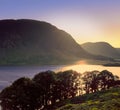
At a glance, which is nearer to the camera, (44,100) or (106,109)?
(106,109)

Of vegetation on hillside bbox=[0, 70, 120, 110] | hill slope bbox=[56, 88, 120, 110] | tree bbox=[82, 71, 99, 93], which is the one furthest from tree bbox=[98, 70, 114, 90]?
hill slope bbox=[56, 88, 120, 110]

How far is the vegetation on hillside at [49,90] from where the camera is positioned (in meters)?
106

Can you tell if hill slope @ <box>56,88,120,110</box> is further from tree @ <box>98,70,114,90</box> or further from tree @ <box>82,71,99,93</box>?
tree @ <box>98,70,114,90</box>

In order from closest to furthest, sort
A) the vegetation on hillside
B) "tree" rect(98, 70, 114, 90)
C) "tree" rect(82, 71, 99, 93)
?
the vegetation on hillside < "tree" rect(82, 71, 99, 93) < "tree" rect(98, 70, 114, 90)

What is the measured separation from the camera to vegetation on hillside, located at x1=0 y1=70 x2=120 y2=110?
349 ft

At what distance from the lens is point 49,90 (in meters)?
125

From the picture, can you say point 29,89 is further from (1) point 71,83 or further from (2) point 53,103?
(1) point 71,83

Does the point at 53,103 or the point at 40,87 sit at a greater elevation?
the point at 40,87

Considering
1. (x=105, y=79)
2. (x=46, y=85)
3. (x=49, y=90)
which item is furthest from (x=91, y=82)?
(x=46, y=85)

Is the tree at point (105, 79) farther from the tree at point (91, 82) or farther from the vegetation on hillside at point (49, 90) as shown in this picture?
the tree at point (91, 82)

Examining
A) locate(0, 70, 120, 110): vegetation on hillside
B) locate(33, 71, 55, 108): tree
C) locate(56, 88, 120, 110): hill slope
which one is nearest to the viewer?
locate(56, 88, 120, 110): hill slope

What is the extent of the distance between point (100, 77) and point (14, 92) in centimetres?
5964

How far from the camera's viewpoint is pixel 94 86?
150 metres

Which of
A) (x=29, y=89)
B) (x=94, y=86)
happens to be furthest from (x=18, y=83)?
(x=94, y=86)
